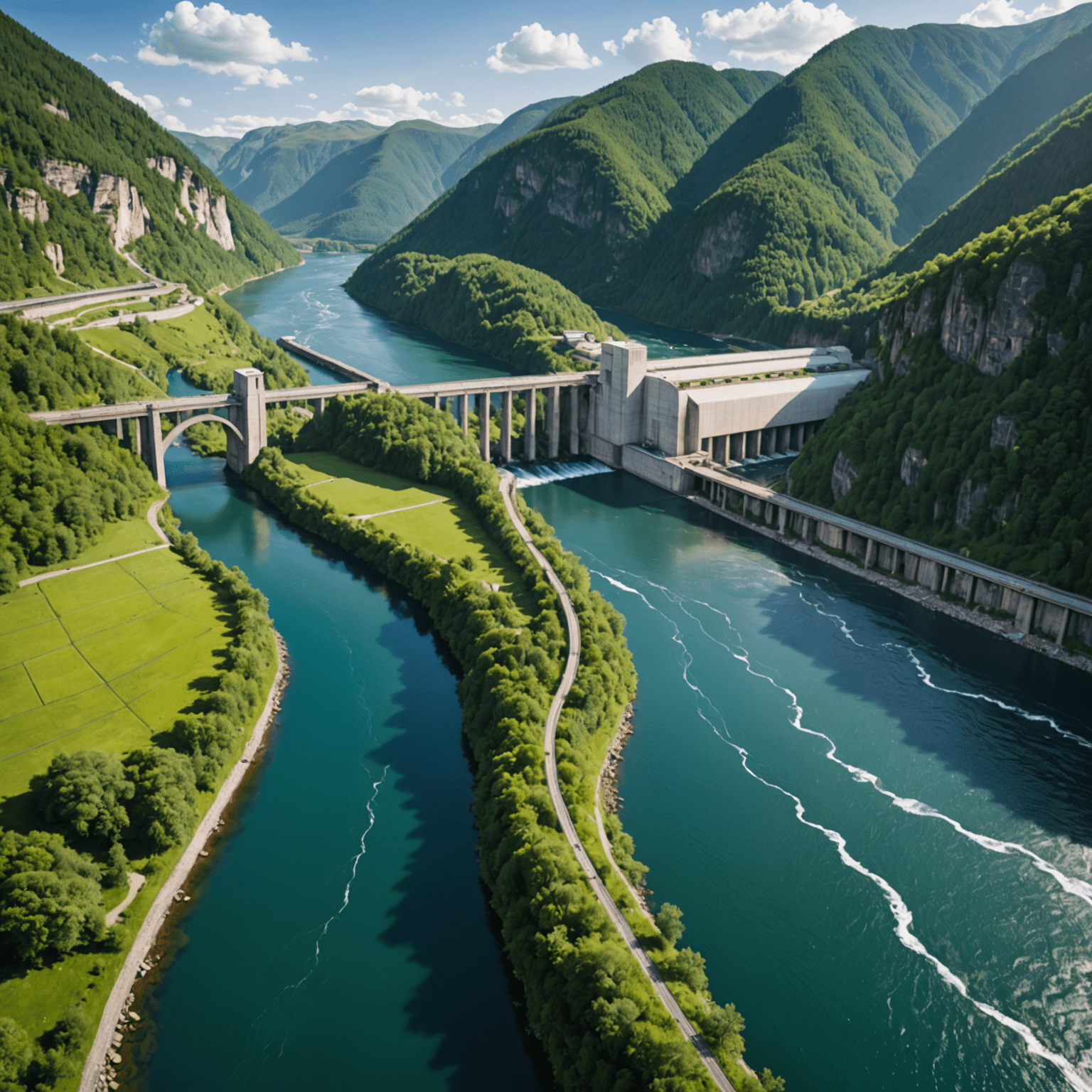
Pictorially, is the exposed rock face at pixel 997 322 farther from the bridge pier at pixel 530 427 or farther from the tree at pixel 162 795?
the tree at pixel 162 795

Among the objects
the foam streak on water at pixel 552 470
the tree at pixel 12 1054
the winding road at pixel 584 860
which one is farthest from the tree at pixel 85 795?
the foam streak on water at pixel 552 470

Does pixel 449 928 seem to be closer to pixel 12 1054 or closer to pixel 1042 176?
pixel 12 1054

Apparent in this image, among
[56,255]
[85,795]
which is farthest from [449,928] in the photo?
[56,255]

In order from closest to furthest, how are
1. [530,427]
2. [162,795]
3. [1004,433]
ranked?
[162,795] < [1004,433] < [530,427]

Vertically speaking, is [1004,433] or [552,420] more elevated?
[1004,433]

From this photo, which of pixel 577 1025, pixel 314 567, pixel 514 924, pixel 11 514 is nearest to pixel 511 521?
pixel 314 567

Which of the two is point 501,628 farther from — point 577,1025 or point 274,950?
point 577,1025
